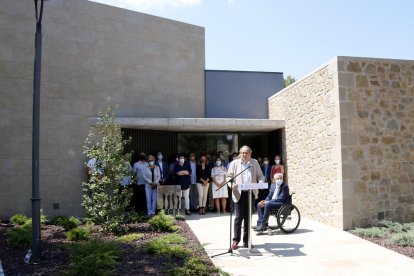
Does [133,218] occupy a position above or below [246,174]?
below

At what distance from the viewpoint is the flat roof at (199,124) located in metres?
11.2

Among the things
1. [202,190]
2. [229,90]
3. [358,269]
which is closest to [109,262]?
[358,269]

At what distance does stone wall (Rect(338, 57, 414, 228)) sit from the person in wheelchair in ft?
4.40

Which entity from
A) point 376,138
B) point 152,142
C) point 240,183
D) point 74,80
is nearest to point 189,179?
point 152,142

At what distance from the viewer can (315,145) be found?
9.82 m

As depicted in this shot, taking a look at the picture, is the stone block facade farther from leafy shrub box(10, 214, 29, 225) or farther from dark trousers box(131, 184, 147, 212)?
leafy shrub box(10, 214, 29, 225)

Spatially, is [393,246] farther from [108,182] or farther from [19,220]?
[19,220]

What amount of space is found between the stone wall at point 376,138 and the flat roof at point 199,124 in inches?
132

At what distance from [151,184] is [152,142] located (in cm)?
195

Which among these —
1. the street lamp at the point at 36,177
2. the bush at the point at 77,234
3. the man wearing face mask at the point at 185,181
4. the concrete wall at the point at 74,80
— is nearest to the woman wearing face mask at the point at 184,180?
the man wearing face mask at the point at 185,181

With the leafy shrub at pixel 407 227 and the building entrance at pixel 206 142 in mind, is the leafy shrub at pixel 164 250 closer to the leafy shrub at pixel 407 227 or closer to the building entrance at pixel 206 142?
the leafy shrub at pixel 407 227

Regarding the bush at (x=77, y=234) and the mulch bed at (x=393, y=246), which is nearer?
the mulch bed at (x=393, y=246)

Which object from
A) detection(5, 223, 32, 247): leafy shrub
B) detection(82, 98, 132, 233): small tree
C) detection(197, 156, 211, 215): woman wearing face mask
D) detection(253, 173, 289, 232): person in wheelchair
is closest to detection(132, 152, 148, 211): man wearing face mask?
detection(197, 156, 211, 215): woman wearing face mask

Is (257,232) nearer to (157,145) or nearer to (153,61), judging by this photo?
(157,145)
